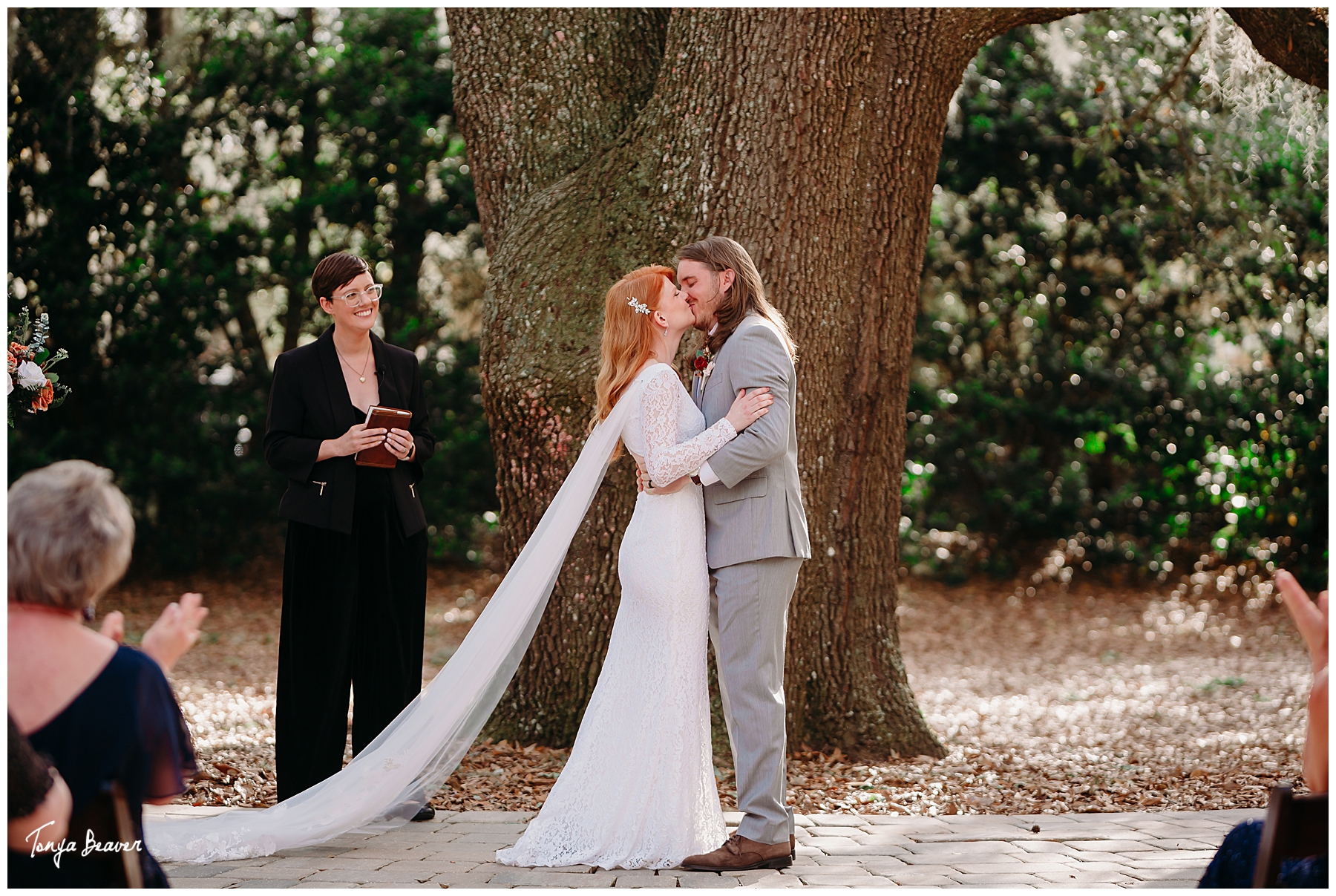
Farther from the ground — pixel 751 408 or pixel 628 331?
pixel 628 331

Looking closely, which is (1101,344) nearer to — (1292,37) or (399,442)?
(1292,37)

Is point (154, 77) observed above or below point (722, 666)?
above

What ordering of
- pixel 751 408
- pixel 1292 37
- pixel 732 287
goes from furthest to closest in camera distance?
1. pixel 1292 37
2. pixel 732 287
3. pixel 751 408

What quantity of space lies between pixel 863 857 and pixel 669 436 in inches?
58.7

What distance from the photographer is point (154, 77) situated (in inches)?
420

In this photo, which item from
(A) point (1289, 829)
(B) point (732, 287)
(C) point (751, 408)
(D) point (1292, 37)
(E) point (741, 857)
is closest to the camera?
(A) point (1289, 829)

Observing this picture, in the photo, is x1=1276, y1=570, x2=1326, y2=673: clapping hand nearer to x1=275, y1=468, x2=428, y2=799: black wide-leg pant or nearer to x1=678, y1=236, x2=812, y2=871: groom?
x1=678, y1=236, x2=812, y2=871: groom

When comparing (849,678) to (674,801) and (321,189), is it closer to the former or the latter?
(674,801)

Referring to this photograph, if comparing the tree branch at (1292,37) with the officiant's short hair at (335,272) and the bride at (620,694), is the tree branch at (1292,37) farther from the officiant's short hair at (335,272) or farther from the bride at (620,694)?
the officiant's short hair at (335,272)

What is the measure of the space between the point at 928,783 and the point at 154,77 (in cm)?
966

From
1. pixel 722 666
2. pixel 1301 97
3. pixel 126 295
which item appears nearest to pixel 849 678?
pixel 722 666

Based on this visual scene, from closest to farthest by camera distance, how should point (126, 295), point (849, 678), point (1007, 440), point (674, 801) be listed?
point (674, 801) < point (849, 678) < point (126, 295) < point (1007, 440)

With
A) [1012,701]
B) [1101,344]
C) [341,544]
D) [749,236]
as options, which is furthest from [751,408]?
[1101,344]

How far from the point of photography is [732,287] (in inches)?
148
